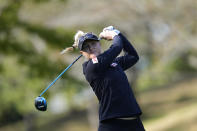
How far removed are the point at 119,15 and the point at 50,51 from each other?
4194mm

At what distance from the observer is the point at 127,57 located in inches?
165

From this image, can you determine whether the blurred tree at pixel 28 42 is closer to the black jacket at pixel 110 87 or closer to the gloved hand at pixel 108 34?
the gloved hand at pixel 108 34

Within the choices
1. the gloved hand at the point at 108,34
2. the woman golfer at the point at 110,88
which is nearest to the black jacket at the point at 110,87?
the woman golfer at the point at 110,88

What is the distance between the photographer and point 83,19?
14.0m

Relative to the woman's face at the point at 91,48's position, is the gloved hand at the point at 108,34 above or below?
above

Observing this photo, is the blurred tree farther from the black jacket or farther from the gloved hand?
the black jacket

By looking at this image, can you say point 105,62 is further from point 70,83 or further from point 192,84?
point 192,84

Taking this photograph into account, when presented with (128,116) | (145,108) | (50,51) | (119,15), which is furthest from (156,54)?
(128,116)

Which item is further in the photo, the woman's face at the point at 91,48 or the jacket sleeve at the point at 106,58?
the woman's face at the point at 91,48

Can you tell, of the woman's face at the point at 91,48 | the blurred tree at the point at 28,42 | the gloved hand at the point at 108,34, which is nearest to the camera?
the woman's face at the point at 91,48

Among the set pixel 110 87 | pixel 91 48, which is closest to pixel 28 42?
pixel 91 48

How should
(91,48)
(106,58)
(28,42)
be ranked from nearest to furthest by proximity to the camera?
(106,58), (91,48), (28,42)

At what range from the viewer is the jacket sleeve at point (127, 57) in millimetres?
4102

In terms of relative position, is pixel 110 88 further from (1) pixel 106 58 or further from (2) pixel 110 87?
(1) pixel 106 58
